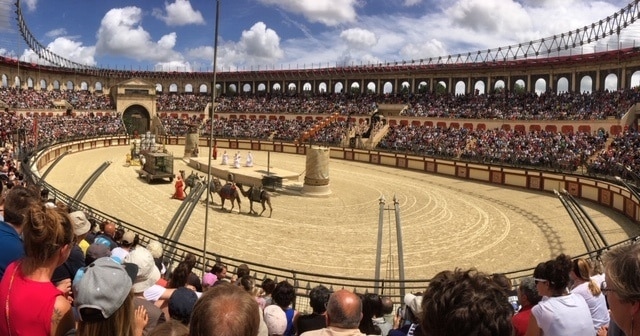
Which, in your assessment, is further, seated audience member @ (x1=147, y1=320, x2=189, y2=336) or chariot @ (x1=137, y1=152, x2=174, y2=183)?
chariot @ (x1=137, y1=152, x2=174, y2=183)

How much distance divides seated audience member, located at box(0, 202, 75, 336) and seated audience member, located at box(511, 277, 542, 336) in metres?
3.93

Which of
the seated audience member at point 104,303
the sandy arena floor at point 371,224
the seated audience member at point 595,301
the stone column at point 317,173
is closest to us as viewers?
the seated audience member at point 104,303

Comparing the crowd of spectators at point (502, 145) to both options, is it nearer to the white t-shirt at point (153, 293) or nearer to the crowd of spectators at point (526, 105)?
the crowd of spectators at point (526, 105)

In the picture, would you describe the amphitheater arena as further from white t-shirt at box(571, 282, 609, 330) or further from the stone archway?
the stone archway

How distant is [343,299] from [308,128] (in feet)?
206

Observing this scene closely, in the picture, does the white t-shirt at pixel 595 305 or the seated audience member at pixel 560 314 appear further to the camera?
the white t-shirt at pixel 595 305

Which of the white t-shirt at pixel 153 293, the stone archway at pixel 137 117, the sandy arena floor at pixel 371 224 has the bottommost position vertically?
the sandy arena floor at pixel 371 224

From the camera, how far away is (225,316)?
265 centimetres

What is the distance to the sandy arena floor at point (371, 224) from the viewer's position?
17375 millimetres

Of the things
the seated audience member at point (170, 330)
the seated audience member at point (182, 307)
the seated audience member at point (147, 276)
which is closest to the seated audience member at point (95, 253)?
the seated audience member at point (147, 276)

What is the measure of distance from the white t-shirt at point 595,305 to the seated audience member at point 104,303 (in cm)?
481

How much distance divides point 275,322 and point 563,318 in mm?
3107

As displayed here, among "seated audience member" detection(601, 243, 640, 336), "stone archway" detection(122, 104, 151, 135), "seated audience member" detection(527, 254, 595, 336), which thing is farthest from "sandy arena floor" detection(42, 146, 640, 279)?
"stone archway" detection(122, 104, 151, 135)

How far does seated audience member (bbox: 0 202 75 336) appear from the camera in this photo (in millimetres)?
3277
